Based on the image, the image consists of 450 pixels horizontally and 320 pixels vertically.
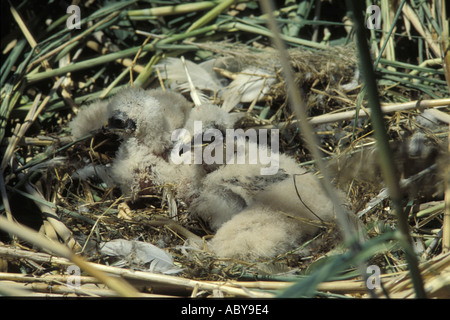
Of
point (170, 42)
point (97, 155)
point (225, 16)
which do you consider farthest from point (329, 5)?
point (97, 155)

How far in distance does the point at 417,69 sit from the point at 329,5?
2.48 ft

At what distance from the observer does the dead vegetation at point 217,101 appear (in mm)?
1392

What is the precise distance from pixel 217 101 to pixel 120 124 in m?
0.55

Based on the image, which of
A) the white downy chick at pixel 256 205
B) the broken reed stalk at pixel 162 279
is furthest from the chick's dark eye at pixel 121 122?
the broken reed stalk at pixel 162 279

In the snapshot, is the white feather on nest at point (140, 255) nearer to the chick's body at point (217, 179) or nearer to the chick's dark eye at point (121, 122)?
the chick's body at point (217, 179)

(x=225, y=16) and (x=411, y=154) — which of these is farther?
(x=225, y=16)

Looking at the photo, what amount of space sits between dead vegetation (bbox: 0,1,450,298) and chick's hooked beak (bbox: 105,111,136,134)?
0.38 ft

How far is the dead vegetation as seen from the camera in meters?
1.39

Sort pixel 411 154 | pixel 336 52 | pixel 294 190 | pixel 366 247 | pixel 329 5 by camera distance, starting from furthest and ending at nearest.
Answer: pixel 329 5 → pixel 336 52 → pixel 411 154 → pixel 294 190 → pixel 366 247

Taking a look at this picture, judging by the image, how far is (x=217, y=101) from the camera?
219cm

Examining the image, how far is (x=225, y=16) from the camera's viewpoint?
7.80 feet

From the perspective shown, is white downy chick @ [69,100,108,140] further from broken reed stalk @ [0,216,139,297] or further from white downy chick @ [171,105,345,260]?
broken reed stalk @ [0,216,139,297]

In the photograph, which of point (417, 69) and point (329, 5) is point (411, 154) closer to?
point (417, 69)

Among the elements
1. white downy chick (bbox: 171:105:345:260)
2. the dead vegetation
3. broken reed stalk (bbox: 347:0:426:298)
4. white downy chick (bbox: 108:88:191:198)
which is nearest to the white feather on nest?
the dead vegetation
